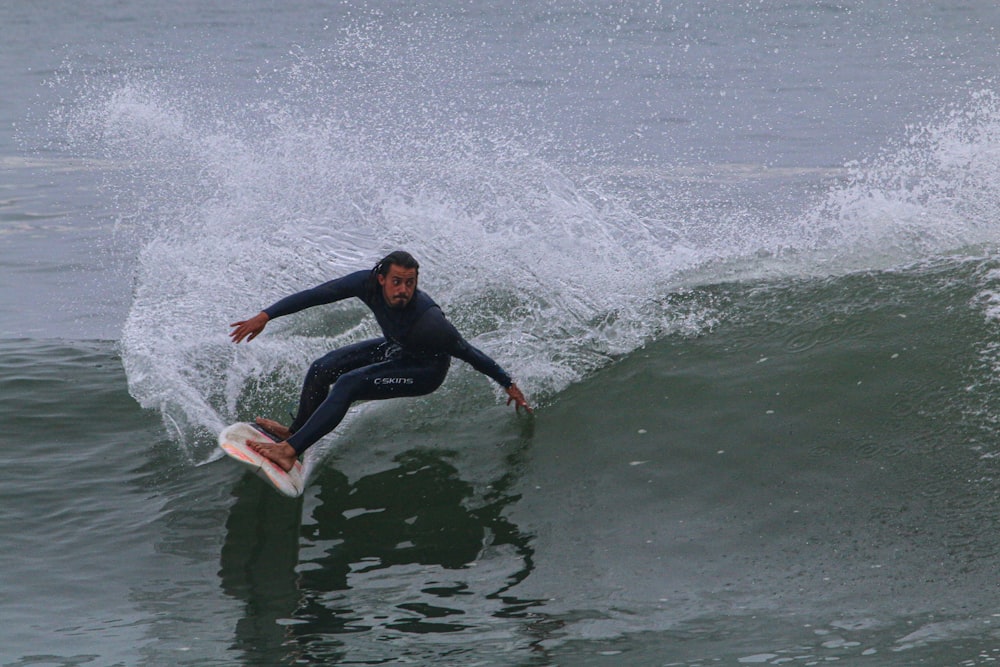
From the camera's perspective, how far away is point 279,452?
765 centimetres

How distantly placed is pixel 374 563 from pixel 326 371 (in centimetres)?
166

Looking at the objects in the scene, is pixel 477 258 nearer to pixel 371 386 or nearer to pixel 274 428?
pixel 371 386

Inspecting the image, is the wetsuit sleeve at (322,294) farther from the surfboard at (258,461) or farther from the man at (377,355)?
A: the surfboard at (258,461)

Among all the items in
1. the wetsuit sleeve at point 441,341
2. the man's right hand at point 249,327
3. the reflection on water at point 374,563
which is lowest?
the reflection on water at point 374,563

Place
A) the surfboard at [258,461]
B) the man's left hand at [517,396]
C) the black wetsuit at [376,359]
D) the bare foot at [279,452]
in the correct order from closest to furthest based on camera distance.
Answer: the surfboard at [258,461] → the bare foot at [279,452] → the black wetsuit at [376,359] → the man's left hand at [517,396]

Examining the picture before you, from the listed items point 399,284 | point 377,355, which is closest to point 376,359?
point 377,355

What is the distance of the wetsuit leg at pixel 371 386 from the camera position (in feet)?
25.3

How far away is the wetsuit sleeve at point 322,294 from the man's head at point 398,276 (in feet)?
0.92

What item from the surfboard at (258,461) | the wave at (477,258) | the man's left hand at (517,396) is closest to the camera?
the surfboard at (258,461)

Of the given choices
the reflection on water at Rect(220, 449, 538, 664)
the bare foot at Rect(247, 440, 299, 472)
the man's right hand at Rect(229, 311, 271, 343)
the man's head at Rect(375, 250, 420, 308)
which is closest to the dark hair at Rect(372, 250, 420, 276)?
the man's head at Rect(375, 250, 420, 308)

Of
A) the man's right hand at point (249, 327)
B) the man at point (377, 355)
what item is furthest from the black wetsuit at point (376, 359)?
the man's right hand at point (249, 327)

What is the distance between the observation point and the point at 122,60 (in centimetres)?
3856

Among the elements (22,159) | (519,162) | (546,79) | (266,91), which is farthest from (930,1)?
(519,162)

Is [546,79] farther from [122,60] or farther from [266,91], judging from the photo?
[122,60]
